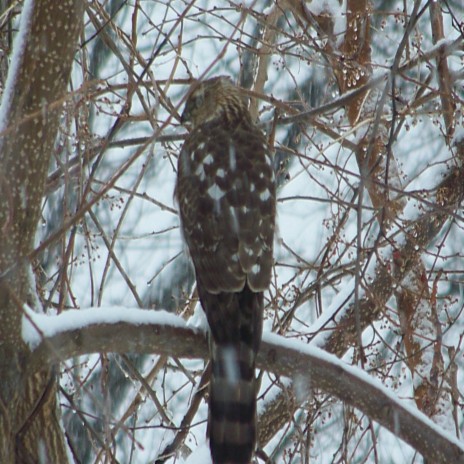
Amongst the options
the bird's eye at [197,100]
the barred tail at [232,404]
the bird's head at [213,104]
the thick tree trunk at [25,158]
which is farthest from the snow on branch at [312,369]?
the bird's eye at [197,100]

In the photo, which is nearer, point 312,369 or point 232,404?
point 312,369

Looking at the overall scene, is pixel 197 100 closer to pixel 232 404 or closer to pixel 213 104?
pixel 213 104

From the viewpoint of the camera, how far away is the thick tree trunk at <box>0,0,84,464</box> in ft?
8.93

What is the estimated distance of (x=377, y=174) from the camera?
5602 millimetres

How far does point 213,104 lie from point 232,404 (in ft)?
5.89

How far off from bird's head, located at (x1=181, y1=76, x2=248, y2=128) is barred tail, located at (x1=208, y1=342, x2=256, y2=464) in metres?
1.46

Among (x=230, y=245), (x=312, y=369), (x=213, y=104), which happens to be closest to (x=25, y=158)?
(x=230, y=245)

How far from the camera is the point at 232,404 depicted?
3395 mm

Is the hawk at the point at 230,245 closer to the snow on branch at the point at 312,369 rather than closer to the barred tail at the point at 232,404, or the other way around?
the barred tail at the point at 232,404

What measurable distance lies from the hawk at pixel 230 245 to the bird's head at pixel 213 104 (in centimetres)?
1

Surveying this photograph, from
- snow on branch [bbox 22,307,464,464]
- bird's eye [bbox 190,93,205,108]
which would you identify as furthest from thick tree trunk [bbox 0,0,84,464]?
bird's eye [bbox 190,93,205,108]

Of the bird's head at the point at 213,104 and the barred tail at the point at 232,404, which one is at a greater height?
the bird's head at the point at 213,104

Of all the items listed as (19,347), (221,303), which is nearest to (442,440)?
(221,303)

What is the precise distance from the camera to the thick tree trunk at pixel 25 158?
8.93ft
